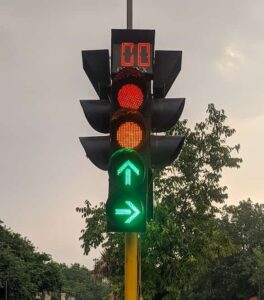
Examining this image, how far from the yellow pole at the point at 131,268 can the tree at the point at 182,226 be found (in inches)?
730

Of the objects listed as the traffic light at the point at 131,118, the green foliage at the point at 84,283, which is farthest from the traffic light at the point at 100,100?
the green foliage at the point at 84,283

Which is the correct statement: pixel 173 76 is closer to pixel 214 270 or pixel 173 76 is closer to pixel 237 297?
pixel 214 270

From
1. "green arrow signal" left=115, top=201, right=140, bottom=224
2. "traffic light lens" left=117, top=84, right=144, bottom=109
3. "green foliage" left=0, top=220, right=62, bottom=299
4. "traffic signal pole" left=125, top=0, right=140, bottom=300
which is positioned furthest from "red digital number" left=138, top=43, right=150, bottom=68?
"green foliage" left=0, top=220, right=62, bottom=299

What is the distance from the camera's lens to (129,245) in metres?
4.86

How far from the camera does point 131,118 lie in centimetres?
464

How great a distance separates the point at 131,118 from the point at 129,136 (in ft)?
0.48

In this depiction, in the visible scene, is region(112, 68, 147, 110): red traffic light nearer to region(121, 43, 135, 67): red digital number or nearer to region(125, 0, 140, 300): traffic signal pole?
region(121, 43, 135, 67): red digital number

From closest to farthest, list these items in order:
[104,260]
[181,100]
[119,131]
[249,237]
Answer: [119,131]
[181,100]
[104,260]
[249,237]

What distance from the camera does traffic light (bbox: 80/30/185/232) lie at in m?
4.58

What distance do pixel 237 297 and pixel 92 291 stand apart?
115 meters

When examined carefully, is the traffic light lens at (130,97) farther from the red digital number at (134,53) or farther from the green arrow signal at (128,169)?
the green arrow signal at (128,169)

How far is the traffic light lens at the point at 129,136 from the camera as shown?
4.69 metres

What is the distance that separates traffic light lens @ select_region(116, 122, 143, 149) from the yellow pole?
0.67 m

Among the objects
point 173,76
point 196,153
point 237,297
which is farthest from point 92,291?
point 173,76
